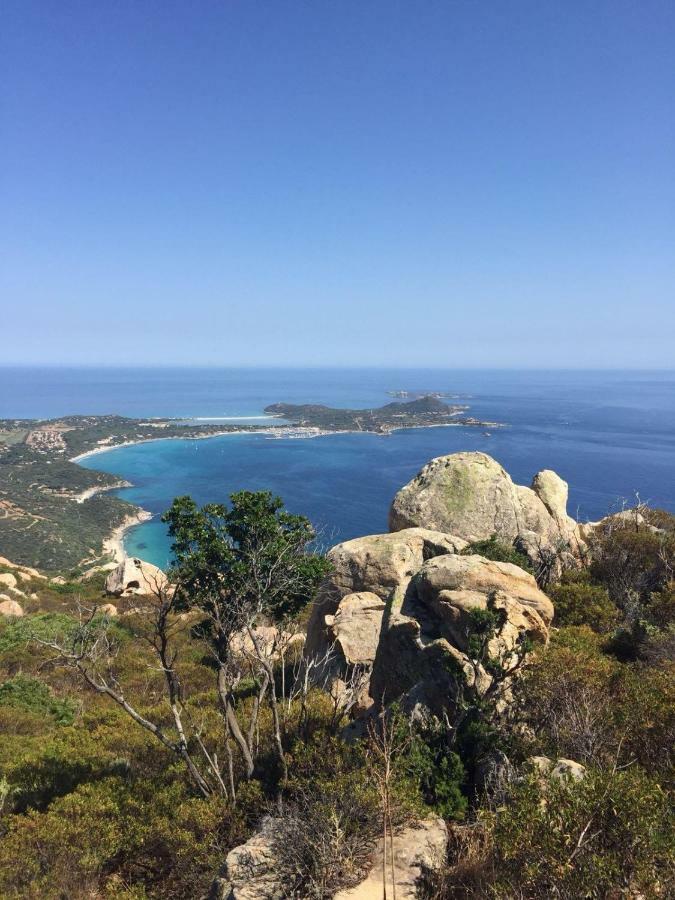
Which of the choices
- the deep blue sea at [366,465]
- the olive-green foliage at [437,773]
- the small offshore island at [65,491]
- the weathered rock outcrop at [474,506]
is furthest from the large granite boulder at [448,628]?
the small offshore island at [65,491]

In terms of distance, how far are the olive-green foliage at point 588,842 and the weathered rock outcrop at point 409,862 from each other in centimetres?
120

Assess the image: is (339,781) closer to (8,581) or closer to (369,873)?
(369,873)

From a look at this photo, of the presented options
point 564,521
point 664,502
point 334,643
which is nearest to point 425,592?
point 334,643

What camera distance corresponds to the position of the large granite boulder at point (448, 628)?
1134cm

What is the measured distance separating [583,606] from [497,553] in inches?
169

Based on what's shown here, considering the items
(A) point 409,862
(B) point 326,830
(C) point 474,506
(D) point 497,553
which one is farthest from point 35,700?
(C) point 474,506

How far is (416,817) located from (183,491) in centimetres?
11699

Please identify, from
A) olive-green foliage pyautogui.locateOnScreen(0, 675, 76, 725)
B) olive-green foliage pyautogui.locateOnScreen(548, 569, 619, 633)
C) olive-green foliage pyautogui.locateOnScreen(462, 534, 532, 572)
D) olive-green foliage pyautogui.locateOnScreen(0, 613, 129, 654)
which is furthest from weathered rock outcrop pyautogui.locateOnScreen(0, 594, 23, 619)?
olive-green foliage pyautogui.locateOnScreen(548, 569, 619, 633)

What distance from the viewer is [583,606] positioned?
18.6m

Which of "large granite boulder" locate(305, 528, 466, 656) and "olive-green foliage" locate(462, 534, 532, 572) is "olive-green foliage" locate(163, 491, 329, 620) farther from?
"olive-green foliage" locate(462, 534, 532, 572)

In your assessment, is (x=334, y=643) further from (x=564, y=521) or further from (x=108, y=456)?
(x=108, y=456)

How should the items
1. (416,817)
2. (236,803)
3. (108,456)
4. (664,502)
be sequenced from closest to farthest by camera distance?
(416,817)
(236,803)
(664,502)
(108,456)

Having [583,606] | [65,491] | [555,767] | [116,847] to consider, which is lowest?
[65,491]

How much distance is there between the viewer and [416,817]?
8141 mm
